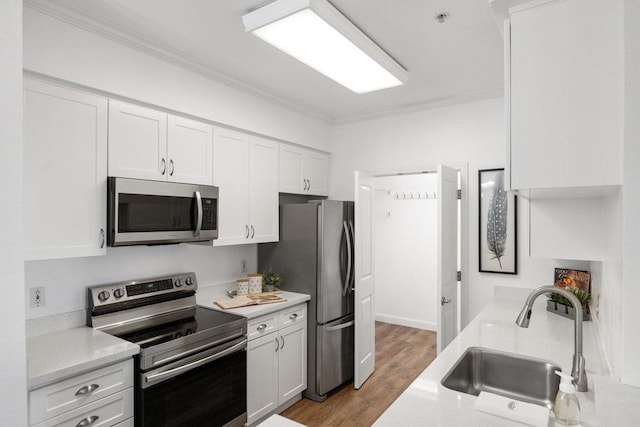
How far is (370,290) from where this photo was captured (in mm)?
3598

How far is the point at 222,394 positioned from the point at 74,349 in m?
0.92

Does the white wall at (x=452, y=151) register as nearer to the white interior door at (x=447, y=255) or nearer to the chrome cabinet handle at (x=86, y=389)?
the white interior door at (x=447, y=255)

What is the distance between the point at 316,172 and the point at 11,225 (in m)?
2.78

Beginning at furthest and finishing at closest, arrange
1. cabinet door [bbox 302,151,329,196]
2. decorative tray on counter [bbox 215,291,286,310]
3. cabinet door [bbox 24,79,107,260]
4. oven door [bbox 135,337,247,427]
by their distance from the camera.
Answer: cabinet door [bbox 302,151,329,196]
decorative tray on counter [bbox 215,291,286,310]
oven door [bbox 135,337,247,427]
cabinet door [bbox 24,79,107,260]

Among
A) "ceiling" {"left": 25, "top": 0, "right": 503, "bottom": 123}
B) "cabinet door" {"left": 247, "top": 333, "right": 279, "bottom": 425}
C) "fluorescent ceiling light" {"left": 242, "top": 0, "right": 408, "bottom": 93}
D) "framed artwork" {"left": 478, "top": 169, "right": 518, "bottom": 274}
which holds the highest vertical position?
"ceiling" {"left": 25, "top": 0, "right": 503, "bottom": 123}

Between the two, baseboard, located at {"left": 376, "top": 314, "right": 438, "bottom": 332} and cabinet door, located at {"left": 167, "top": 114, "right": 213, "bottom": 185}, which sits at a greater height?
cabinet door, located at {"left": 167, "top": 114, "right": 213, "bottom": 185}

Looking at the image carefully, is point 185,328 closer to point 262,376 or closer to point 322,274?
point 262,376

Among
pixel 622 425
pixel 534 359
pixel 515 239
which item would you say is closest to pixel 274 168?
pixel 515 239

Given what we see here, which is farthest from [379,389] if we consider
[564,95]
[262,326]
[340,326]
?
[564,95]

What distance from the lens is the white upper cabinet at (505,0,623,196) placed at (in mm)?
1148

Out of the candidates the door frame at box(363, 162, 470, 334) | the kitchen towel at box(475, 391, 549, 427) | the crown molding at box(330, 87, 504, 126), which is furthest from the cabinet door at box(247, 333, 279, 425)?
the crown molding at box(330, 87, 504, 126)

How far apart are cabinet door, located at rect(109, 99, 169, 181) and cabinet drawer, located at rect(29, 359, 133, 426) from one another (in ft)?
3.57

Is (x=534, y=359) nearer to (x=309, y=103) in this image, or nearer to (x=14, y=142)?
(x=14, y=142)

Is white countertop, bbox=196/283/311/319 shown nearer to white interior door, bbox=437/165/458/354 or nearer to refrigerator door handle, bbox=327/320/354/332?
refrigerator door handle, bbox=327/320/354/332
